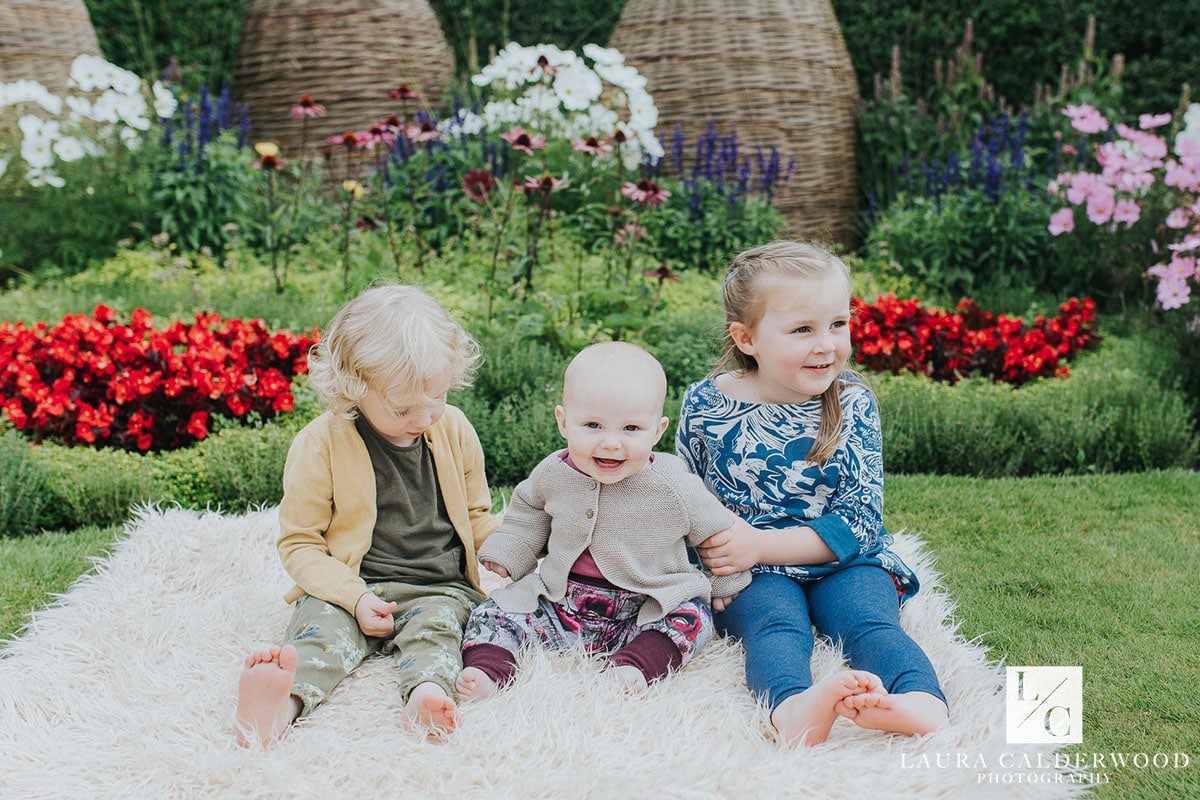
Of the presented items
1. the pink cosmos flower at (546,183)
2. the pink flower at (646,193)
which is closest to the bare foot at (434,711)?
the pink cosmos flower at (546,183)

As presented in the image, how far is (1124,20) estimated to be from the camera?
8.19 meters

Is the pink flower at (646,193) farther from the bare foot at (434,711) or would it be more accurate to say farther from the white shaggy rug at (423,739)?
the bare foot at (434,711)

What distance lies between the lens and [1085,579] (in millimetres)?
3100

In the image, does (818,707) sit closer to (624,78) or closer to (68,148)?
(624,78)

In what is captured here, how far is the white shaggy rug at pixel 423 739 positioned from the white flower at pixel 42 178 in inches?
171

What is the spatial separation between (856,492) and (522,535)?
0.87 m

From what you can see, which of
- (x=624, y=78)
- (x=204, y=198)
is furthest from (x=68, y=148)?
(x=624, y=78)

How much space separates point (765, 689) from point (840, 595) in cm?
41

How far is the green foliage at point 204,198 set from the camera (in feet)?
21.2

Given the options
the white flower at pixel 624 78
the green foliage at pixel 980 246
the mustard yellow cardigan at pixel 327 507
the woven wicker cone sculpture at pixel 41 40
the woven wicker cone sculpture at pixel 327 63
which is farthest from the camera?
the woven wicker cone sculpture at pixel 327 63

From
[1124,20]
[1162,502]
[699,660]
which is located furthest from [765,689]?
[1124,20]

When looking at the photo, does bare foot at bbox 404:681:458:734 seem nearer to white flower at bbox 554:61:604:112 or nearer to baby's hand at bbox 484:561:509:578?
baby's hand at bbox 484:561:509:578

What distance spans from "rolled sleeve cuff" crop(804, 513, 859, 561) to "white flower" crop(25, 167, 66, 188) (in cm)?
547

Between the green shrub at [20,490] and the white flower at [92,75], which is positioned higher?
the white flower at [92,75]
